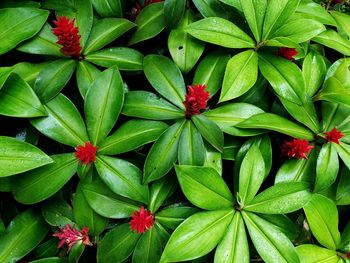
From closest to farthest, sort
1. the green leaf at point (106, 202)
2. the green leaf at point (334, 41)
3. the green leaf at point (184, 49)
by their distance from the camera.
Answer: the green leaf at point (106, 202), the green leaf at point (184, 49), the green leaf at point (334, 41)

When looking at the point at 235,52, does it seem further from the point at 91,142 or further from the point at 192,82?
the point at 91,142

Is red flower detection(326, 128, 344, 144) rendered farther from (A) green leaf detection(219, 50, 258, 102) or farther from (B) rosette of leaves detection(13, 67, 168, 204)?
(B) rosette of leaves detection(13, 67, 168, 204)

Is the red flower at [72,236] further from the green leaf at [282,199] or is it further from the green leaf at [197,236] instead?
the green leaf at [282,199]

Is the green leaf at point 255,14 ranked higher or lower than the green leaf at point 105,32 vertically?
higher

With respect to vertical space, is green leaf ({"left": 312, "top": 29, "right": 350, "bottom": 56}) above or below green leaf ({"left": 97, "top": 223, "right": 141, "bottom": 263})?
above

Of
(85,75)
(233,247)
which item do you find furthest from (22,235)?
(233,247)

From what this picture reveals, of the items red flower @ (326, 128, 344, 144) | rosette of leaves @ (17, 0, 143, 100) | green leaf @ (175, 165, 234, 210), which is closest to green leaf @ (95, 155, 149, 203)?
green leaf @ (175, 165, 234, 210)

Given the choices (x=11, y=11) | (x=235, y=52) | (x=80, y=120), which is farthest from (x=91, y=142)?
(x=235, y=52)

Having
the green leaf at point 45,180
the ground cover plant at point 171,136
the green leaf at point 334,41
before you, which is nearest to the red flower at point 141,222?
the ground cover plant at point 171,136
